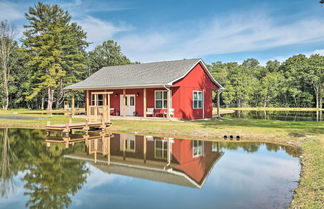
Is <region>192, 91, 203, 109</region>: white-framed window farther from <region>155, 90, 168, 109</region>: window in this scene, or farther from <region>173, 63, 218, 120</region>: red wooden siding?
<region>155, 90, 168, 109</region>: window

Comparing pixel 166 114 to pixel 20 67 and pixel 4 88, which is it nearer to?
pixel 4 88

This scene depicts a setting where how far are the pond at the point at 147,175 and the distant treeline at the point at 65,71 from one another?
93.9 feet

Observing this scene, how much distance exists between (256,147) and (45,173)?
341 inches

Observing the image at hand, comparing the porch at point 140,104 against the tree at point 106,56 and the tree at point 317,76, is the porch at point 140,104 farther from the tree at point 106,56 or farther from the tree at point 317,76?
the tree at point 317,76

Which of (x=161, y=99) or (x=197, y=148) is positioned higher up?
(x=161, y=99)

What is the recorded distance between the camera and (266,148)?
12258 millimetres

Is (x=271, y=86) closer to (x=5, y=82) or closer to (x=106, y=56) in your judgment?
(x=106, y=56)

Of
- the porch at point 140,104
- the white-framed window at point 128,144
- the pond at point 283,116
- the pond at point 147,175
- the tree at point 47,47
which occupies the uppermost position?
the tree at point 47,47

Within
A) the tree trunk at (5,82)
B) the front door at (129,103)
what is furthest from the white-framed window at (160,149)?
the tree trunk at (5,82)

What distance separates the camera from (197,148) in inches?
466

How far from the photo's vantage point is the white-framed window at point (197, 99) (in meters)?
23.7

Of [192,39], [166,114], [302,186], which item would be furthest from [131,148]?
[192,39]

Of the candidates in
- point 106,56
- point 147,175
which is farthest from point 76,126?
point 106,56

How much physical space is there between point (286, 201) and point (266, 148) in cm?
661
